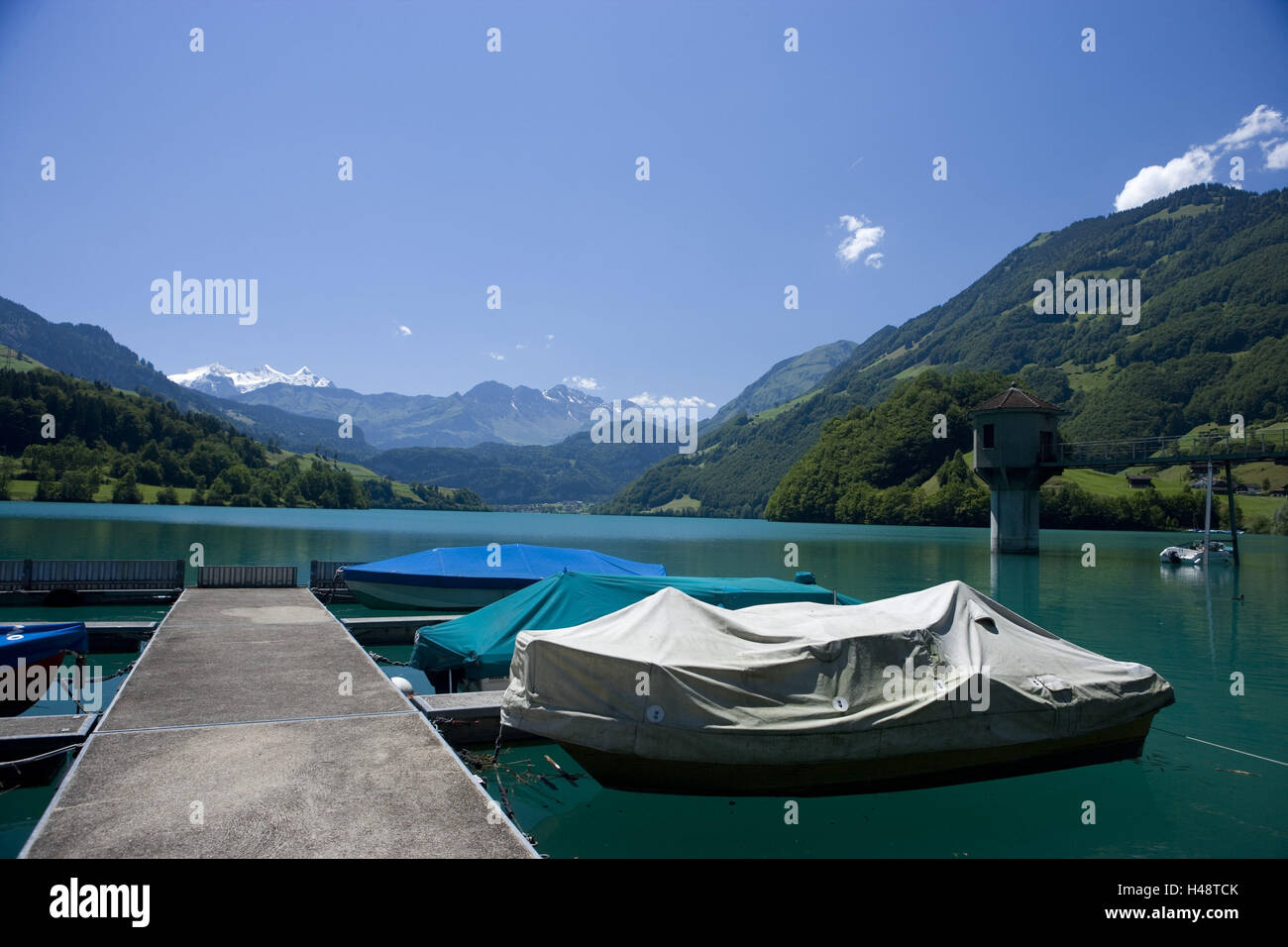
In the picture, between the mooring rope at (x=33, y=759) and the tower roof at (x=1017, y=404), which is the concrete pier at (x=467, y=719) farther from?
the tower roof at (x=1017, y=404)

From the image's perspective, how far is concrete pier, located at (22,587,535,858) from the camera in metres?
7.60

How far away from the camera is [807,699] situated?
37.4ft

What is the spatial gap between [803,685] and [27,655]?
14.6 metres

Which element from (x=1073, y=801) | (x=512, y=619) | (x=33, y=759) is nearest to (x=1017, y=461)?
(x=1073, y=801)

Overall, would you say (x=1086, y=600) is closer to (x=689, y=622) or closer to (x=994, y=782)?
(x=994, y=782)

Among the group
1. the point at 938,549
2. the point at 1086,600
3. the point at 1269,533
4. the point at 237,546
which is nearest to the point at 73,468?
the point at 237,546

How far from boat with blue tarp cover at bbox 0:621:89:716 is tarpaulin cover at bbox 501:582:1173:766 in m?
10.2

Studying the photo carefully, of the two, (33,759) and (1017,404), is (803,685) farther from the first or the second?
(1017,404)

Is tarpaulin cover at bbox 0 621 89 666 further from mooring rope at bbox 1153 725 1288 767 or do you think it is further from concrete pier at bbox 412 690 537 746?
mooring rope at bbox 1153 725 1288 767

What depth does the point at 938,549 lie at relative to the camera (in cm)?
8944

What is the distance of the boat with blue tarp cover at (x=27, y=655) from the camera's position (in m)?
15.0

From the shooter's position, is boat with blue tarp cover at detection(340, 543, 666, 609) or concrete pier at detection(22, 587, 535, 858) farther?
boat with blue tarp cover at detection(340, 543, 666, 609)

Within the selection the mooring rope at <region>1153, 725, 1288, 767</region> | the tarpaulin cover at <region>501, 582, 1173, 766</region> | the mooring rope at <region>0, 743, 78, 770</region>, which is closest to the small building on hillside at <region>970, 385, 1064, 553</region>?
the mooring rope at <region>1153, 725, 1288, 767</region>

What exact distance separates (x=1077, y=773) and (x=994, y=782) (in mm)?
1857
